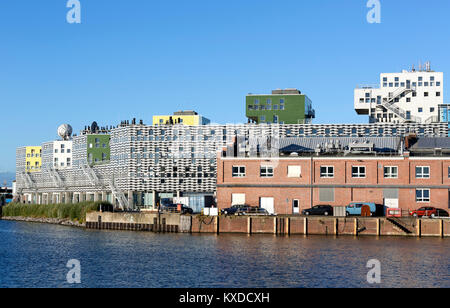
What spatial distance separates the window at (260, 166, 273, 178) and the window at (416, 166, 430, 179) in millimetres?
20362

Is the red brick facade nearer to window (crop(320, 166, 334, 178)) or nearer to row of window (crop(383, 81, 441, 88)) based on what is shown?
window (crop(320, 166, 334, 178))

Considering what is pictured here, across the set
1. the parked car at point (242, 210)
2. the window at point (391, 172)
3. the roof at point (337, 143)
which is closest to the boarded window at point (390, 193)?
the window at point (391, 172)

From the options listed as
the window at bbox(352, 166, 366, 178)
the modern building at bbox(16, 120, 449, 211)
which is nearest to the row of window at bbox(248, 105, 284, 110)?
the modern building at bbox(16, 120, 449, 211)

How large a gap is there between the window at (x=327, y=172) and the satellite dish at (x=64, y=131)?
11415cm

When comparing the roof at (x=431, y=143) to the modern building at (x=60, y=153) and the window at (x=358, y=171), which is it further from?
the modern building at (x=60, y=153)

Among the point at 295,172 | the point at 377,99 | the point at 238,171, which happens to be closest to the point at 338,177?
the point at 295,172

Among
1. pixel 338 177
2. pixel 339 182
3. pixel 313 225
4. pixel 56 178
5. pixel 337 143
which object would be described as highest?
pixel 337 143

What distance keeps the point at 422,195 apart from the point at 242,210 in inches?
982

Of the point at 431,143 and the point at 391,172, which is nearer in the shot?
the point at 391,172

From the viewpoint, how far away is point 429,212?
9088cm

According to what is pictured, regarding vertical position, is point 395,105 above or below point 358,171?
above

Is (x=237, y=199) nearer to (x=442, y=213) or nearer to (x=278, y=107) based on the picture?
(x=442, y=213)
